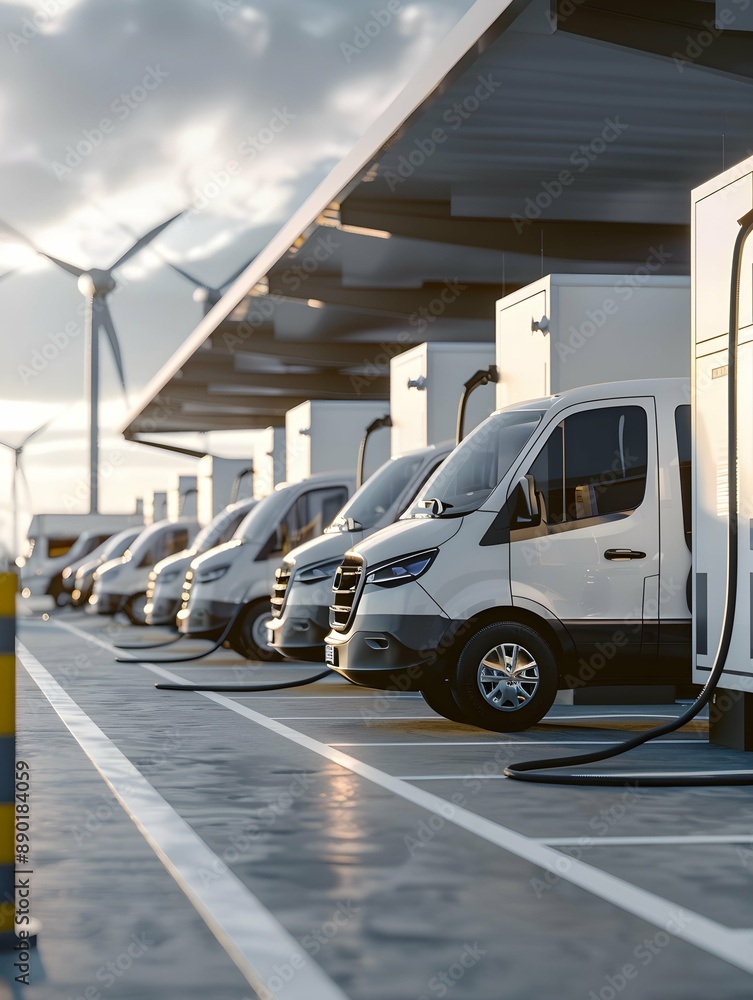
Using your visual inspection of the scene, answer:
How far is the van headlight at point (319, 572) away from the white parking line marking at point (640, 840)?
9.11 metres

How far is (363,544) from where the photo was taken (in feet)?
41.0

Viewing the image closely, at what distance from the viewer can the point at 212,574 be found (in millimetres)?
20250

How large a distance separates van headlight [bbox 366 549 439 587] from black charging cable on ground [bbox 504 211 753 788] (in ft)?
7.35

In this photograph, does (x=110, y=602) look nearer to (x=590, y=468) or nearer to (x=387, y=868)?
(x=590, y=468)

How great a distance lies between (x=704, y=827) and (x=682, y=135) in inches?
A: 470

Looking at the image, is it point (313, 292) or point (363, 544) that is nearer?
point (363, 544)

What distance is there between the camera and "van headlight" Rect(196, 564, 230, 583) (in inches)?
795

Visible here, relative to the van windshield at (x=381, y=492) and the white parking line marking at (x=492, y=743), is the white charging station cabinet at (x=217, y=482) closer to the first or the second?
the van windshield at (x=381, y=492)

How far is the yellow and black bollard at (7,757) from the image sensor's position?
5.24 metres

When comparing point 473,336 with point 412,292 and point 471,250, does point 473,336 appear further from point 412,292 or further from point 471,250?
point 471,250

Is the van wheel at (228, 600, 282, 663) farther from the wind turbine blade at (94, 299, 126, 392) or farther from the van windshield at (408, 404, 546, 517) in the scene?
the wind turbine blade at (94, 299, 126, 392)

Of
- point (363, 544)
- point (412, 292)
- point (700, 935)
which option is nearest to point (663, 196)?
point (412, 292)

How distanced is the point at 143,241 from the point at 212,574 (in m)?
30.6

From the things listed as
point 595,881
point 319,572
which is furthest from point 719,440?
point 319,572
